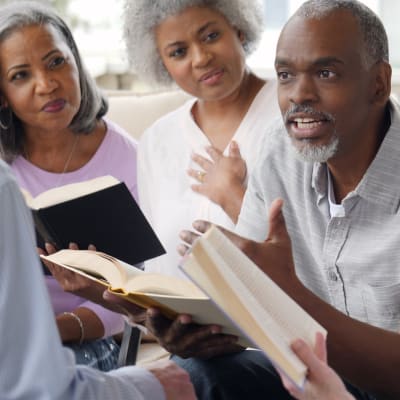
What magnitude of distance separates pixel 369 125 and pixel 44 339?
2.80 ft

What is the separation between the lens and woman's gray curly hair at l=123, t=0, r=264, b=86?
2.38 meters

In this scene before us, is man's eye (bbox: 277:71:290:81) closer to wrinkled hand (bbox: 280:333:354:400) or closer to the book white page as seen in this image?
the book white page

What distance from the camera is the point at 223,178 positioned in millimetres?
2264

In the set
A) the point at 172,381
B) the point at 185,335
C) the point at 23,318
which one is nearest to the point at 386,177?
the point at 185,335

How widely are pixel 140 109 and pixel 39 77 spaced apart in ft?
2.06

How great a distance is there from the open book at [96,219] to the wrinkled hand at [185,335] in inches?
13.7

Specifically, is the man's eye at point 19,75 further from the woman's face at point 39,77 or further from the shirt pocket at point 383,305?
the shirt pocket at point 383,305

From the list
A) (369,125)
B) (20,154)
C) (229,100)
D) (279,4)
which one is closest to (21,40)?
(20,154)

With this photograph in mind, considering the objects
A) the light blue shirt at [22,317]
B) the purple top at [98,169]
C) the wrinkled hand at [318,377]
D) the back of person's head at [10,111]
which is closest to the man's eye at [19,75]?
the back of person's head at [10,111]

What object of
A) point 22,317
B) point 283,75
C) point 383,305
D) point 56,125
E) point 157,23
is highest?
point 157,23

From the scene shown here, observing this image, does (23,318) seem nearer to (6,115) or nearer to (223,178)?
(223,178)

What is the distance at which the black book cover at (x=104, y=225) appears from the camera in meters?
1.88

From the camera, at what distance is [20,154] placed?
8.25 ft

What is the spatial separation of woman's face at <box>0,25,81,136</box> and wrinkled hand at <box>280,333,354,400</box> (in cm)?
138
